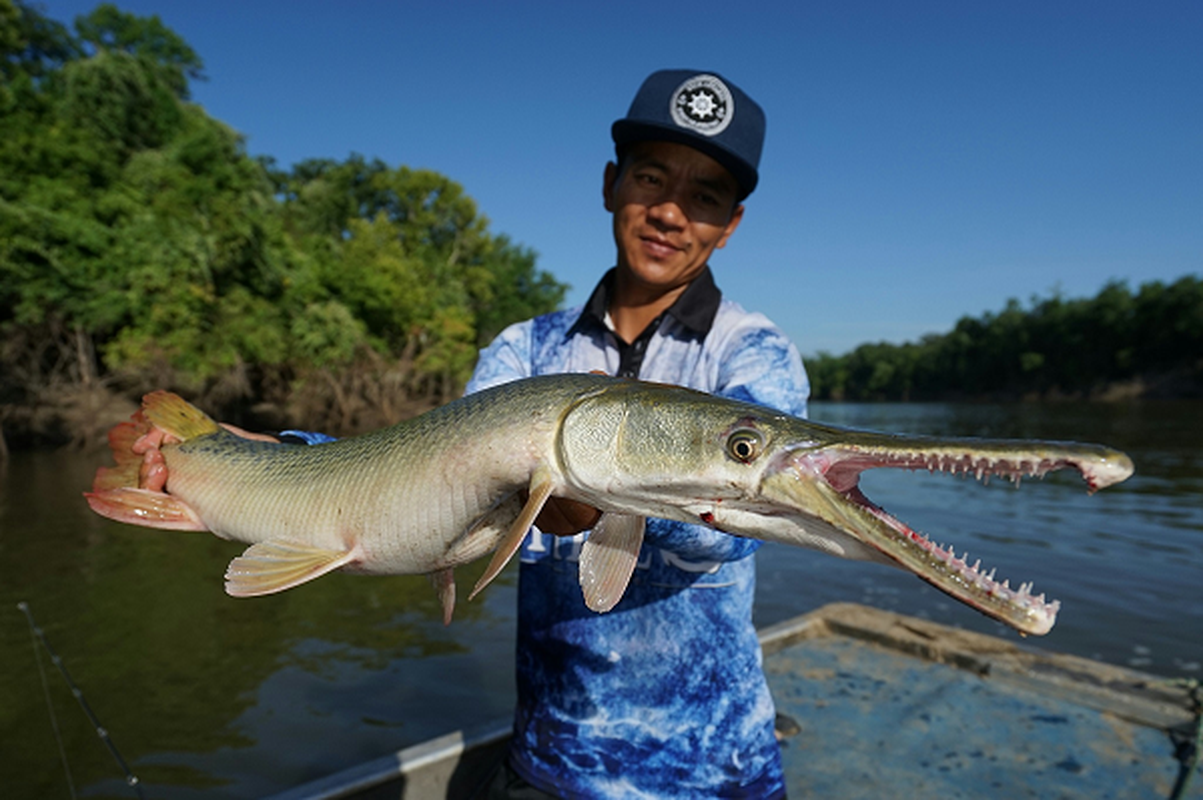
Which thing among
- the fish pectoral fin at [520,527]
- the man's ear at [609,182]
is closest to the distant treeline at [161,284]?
the man's ear at [609,182]

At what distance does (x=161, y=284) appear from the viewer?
21.4 m

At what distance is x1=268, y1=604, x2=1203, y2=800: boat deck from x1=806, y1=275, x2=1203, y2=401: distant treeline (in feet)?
244

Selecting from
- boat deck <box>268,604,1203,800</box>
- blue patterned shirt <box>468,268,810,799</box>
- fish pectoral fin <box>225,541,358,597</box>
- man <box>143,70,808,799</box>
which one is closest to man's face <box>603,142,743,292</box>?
man <box>143,70,808,799</box>

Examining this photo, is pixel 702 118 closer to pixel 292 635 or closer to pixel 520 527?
pixel 520 527

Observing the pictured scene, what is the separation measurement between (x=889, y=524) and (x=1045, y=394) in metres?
88.3

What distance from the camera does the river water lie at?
5.30 metres

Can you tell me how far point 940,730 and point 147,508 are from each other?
14.0 ft

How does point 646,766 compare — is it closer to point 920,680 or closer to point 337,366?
point 920,680

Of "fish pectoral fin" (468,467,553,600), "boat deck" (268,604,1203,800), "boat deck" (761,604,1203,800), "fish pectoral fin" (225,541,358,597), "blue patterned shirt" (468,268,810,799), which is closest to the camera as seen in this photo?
"fish pectoral fin" (468,467,553,600)

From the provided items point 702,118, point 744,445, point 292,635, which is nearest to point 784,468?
point 744,445

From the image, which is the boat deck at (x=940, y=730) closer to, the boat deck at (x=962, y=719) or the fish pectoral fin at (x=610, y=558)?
the boat deck at (x=962, y=719)

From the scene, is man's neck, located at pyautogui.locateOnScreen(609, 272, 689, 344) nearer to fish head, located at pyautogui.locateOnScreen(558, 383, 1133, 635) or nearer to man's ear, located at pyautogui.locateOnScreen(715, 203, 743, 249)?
man's ear, located at pyautogui.locateOnScreen(715, 203, 743, 249)

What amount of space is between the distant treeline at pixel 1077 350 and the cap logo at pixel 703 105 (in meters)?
77.5

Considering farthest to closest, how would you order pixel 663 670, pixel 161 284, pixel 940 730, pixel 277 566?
pixel 161 284
pixel 940 730
pixel 663 670
pixel 277 566
